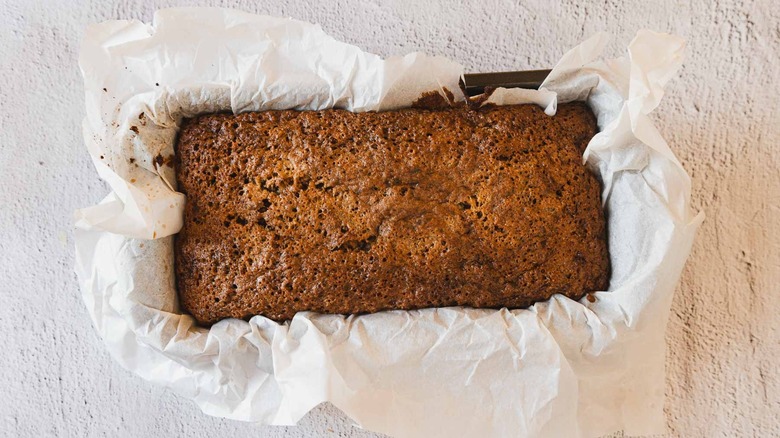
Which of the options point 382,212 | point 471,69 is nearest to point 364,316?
point 382,212

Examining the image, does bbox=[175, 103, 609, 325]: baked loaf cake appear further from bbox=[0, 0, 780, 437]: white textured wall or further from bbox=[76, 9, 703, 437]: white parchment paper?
bbox=[0, 0, 780, 437]: white textured wall

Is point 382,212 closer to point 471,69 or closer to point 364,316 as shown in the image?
point 364,316

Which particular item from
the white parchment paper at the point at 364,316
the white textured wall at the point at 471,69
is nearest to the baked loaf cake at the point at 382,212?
the white parchment paper at the point at 364,316

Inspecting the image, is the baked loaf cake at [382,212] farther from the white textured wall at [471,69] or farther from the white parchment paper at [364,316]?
the white textured wall at [471,69]

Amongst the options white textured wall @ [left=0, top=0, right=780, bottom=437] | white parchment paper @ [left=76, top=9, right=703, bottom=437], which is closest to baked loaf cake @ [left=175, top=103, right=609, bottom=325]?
white parchment paper @ [left=76, top=9, right=703, bottom=437]

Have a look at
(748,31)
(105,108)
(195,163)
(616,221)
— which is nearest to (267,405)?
(195,163)

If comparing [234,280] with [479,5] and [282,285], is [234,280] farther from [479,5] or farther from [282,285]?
[479,5]

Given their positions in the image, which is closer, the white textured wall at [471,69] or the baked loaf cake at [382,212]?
the baked loaf cake at [382,212]
